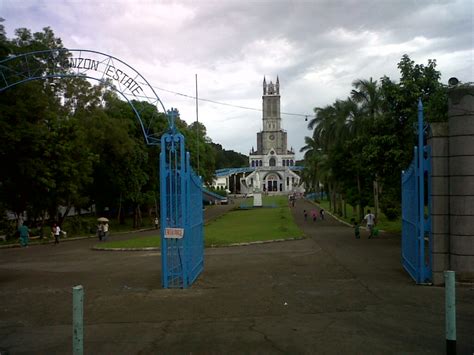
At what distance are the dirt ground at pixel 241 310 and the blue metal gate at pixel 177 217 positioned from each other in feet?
1.64

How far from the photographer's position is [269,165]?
141 metres

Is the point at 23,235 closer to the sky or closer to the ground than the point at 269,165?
closer to the ground

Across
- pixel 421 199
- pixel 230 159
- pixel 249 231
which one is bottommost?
pixel 249 231

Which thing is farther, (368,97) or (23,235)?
(368,97)

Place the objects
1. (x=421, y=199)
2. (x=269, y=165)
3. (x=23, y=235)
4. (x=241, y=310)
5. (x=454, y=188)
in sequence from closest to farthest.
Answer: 1. (x=241, y=310)
2. (x=454, y=188)
3. (x=421, y=199)
4. (x=23, y=235)
5. (x=269, y=165)

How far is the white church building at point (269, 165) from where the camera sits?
128 meters

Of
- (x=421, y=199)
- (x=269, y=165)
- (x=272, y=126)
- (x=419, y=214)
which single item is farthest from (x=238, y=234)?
(x=272, y=126)

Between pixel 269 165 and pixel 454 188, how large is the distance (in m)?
132

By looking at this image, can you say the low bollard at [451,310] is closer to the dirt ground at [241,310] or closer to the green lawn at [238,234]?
the dirt ground at [241,310]

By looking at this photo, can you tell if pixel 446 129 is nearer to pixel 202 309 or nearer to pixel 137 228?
pixel 202 309

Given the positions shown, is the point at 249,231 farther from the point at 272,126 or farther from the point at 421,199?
the point at 272,126

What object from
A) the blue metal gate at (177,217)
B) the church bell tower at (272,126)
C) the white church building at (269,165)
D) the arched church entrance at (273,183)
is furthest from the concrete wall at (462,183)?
the church bell tower at (272,126)

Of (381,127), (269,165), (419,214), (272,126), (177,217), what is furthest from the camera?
(272,126)

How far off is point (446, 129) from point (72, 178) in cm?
2349
